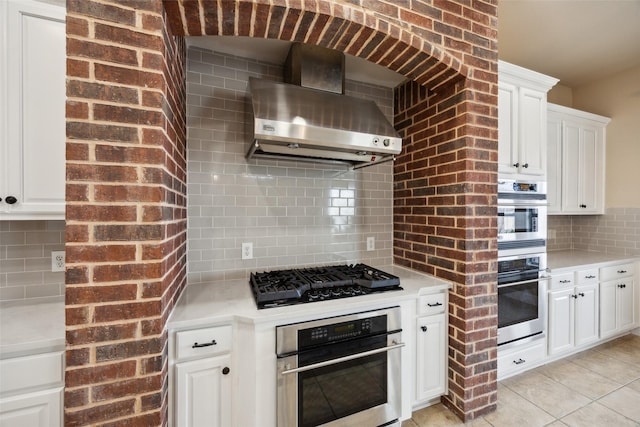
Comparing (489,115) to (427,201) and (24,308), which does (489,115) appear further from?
(24,308)

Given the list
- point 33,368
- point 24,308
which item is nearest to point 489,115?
point 33,368

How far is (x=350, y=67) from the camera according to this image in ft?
7.45

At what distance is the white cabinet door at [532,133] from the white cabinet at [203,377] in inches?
101

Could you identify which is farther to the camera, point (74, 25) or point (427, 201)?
point (427, 201)

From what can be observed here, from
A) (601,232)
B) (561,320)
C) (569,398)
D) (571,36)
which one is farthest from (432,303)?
(601,232)

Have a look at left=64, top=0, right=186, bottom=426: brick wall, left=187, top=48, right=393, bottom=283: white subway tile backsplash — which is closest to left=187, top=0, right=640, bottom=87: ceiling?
left=187, top=48, right=393, bottom=283: white subway tile backsplash

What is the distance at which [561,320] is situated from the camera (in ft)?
8.48

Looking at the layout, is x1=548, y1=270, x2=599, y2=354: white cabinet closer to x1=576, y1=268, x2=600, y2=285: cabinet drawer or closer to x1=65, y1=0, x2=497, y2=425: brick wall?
x1=576, y1=268, x2=600, y2=285: cabinet drawer

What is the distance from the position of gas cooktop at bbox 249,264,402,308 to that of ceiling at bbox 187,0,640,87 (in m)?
1.61

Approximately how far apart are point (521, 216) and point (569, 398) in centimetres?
139

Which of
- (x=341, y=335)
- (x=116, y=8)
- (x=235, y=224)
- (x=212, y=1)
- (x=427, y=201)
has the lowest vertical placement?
(x=341, y=335)

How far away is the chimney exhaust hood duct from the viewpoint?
1584 mm

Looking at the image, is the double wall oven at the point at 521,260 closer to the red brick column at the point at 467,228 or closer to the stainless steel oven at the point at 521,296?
the stainless steel oven at the point at 521,296

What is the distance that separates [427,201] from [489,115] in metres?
0.71
